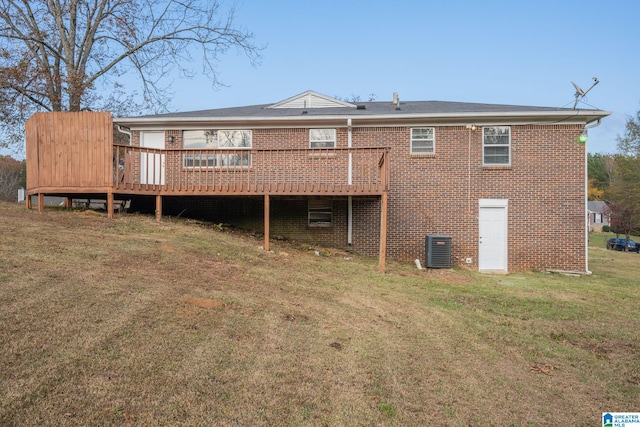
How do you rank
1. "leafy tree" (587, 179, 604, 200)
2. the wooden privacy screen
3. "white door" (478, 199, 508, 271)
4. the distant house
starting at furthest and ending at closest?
1. the distant house
2. "leafy tree" (587, 179, 604, 200)
3. "white door" (478, 199, 508, 271)
4. the wooden privacy screen

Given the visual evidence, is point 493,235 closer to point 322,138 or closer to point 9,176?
point 322,138

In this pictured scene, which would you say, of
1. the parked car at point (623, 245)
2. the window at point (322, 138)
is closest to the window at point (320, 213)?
the window at point (322, 138)

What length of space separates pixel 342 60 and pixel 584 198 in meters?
14.1

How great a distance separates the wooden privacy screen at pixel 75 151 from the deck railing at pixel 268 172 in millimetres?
351

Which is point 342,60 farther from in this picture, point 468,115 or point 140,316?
point 140,316

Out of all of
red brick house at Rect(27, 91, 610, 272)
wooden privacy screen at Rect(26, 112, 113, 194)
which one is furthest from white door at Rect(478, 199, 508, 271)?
wooden privacy screen at Rect(26, 112, 113, 194)

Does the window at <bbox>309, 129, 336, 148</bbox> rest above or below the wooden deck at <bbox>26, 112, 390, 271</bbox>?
above

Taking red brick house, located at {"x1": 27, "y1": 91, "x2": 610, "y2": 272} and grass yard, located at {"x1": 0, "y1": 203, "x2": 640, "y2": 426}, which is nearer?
grass yard, located at {"x1": 0, "y1": 203, "x2": 640, "y2": 426}

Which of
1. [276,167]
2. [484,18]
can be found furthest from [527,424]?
[484,18]

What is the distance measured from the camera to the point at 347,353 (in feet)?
15.3

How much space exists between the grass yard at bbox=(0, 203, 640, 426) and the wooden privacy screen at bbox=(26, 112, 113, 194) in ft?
8.33

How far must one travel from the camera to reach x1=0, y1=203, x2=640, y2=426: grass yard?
11.1 ft

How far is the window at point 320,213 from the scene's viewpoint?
527 inches

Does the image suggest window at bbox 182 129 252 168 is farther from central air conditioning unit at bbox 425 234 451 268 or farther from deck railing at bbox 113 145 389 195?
central air conditioning unit at bbox 425 234 451 268
